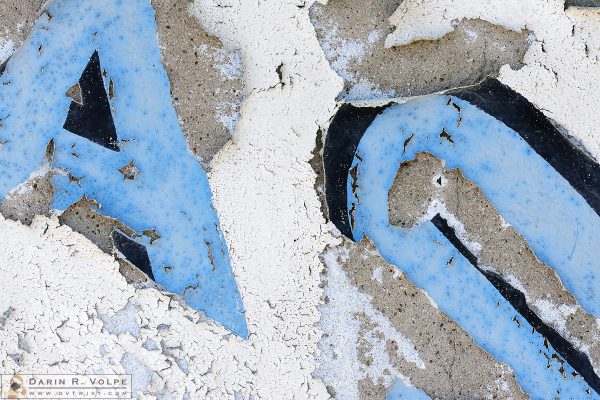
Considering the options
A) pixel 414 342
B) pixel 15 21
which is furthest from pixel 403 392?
pixel 15 21

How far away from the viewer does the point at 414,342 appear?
1.86 m

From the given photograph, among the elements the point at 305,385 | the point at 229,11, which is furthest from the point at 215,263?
the point at 229,11

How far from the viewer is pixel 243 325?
1.85 meters

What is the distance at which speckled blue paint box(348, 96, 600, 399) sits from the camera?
71.2 inches

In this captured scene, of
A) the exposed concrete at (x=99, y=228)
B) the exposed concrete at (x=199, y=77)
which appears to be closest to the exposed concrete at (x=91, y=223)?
the exposed concrete at (x=99, y=228)

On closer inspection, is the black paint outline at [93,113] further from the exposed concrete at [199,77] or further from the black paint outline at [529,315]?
the black paint outline at [529,315]

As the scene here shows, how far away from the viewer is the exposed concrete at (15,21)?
5.99 feet

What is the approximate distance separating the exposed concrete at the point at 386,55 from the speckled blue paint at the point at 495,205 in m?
0.08

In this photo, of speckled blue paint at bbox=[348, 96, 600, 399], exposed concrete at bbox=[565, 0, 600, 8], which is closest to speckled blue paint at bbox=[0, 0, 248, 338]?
speckled blue paint at bbox=[348, 96, 600, 399]

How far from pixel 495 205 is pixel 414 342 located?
0.58 meters

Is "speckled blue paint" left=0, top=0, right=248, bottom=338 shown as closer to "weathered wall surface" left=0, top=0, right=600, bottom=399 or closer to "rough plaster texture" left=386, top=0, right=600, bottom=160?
"weathered wall surface" left=0, top=0, right=600, bottom=399

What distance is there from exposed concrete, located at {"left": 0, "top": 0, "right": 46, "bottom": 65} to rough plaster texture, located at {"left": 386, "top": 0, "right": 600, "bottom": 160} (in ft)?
4.42

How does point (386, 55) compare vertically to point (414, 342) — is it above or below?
above

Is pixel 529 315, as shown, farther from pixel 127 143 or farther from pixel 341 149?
pixel 127 143
